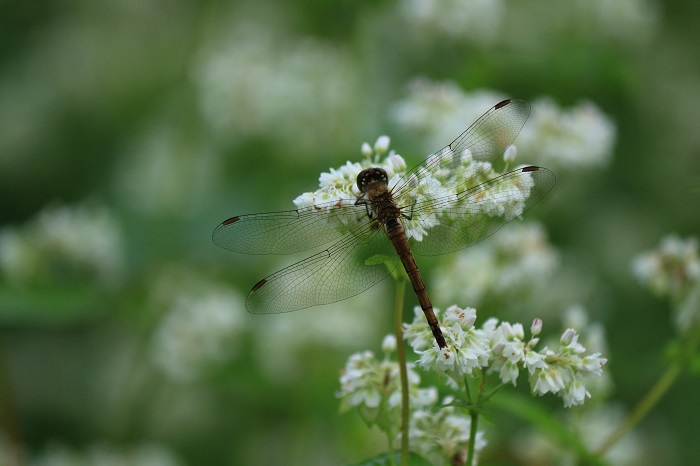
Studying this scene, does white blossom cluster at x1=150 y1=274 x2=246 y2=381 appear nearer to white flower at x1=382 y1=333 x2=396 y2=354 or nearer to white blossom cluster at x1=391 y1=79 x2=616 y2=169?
white blossom cluster at x1=391 y1=79 x2=616 y2=169

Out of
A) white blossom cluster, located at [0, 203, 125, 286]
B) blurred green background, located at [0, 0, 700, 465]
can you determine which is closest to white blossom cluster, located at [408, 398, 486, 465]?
blurred green background, located at [0, 0, 700, 465]

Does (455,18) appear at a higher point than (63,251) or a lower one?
higher

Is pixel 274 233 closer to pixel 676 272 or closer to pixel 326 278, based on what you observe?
pixel 326 278

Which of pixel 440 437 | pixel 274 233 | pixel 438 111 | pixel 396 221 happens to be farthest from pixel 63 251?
pixel 440 437

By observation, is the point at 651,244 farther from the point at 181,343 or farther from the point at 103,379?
the point at 103,379

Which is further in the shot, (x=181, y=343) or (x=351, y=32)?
(x=351, y=32)

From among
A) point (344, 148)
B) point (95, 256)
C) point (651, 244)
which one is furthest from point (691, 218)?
point (95, 256)

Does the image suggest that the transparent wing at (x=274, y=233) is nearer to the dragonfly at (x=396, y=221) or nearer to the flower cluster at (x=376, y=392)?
the dragonfly at (x=396, y=221)
